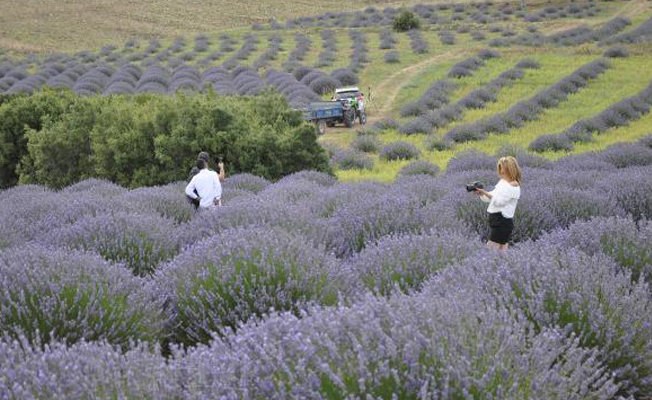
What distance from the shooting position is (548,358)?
266cm

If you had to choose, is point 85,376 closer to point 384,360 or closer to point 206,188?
point 384,360

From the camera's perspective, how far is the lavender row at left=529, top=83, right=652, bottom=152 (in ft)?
55.8

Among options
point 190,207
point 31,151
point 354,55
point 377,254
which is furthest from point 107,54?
point 377,254

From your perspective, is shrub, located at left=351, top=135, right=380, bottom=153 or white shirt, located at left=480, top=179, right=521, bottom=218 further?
shrub, located at left=351, top=135, right=380, bottom=153

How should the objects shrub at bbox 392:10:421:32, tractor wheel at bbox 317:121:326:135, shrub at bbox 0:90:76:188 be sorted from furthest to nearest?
shrub at bbox 392:10:421:32 < tractor wheel at bbox 317:121:326:135 < shrub at bbox 0:90:76:188

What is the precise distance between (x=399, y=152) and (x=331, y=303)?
1354cm

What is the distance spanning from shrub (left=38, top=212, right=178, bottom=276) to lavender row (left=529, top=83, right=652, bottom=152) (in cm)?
1297

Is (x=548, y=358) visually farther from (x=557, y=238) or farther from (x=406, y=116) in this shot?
(x=406, y=116)

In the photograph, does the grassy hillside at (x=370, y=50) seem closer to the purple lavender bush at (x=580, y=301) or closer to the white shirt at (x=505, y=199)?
the white shirt at (x=505, y=199)

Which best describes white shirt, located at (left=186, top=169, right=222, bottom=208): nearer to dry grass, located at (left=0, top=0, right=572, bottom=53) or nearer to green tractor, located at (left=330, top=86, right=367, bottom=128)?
green tractor, located at (left=330, top=86, right=367, bottom=128)

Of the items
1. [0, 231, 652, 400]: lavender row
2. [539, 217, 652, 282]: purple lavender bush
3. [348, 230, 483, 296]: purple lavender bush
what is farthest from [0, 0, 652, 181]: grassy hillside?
[0, 231, 652, 400]: lavender row

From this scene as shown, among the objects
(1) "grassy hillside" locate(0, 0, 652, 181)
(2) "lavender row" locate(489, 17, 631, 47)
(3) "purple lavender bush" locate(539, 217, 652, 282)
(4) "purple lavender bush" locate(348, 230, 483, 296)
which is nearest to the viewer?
(4) "purple lavender bush" locate(348, 230, 483, 296)

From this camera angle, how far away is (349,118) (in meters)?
23.4

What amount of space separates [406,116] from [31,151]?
42.3 ft
